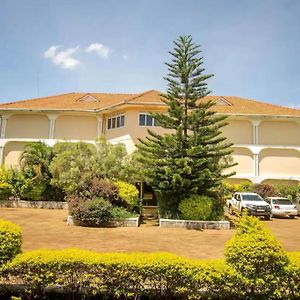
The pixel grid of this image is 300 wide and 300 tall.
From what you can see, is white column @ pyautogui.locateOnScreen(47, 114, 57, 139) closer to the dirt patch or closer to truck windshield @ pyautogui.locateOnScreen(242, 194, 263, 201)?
the dirt patch

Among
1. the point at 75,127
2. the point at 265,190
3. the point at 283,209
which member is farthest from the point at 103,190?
the point at 265,190

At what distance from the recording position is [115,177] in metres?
17.3

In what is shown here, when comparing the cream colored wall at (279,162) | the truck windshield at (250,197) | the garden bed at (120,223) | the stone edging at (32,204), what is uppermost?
the cream colored wall at (279,162)

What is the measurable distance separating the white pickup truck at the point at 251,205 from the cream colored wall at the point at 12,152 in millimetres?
18272

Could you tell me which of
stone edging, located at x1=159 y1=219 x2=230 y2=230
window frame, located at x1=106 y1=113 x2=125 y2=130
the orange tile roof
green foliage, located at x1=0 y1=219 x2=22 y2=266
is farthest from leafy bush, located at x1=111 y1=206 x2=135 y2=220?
the orange tile roof

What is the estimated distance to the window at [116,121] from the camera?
23625 millimetres

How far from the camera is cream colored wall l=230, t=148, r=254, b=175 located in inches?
1029

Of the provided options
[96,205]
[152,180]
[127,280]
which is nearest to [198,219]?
[152,180]

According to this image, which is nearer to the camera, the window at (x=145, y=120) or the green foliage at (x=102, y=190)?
the green foliage at (x=102, y=190)

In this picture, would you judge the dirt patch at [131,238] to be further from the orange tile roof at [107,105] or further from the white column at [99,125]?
the orange tile roof at [107,105]

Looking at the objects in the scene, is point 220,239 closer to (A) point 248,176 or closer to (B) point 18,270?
(B) point 18,270

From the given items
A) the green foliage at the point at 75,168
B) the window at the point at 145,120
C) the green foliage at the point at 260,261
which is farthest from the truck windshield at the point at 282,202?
the green foliage at the point at 260,261

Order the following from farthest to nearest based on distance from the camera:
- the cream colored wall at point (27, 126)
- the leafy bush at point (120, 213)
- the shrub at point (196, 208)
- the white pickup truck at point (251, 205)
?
the cream colored wall at point (27, 126) < the white pickup truck at point (251, 205) < the shrub at point (196, 208) < the leafy bush at point (120, 213)

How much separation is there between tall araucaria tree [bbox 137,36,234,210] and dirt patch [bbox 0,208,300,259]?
96.7 inches
